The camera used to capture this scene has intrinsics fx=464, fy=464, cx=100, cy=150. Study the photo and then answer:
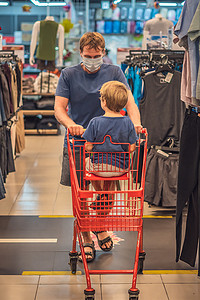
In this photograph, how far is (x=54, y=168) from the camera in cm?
685

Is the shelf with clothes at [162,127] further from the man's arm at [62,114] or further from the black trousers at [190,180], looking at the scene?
the man's arm at [62,114]

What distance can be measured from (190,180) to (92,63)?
1.12m

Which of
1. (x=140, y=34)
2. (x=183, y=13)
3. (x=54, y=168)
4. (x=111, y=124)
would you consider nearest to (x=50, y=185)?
(x=54, y=168)

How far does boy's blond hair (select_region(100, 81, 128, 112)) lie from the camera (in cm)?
306

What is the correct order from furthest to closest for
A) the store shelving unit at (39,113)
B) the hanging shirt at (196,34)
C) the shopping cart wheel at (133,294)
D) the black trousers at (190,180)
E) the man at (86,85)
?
the store shelving unit at (39,113), the man at (86,85), the black trousers at (190,180), the shopping cart wheel at (133,294), the hanging shirt at (196,34)

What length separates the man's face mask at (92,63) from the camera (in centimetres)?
344

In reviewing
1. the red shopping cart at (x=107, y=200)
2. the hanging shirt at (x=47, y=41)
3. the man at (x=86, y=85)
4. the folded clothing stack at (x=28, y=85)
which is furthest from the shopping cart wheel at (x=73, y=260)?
the folded clothing stack at (x=28, y=85)

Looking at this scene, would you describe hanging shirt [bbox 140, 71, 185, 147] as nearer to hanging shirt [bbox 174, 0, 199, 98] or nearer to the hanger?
the hanger

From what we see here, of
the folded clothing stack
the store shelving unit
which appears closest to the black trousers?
the store shelving unit

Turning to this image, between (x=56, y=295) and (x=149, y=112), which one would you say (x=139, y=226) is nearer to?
(x=56, y=295)

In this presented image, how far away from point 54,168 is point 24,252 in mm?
3043

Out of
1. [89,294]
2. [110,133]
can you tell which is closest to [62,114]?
[110,133]

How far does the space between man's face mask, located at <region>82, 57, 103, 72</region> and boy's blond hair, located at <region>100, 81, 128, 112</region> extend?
44 centimetres

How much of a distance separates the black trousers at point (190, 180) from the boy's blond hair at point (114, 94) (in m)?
0.54
